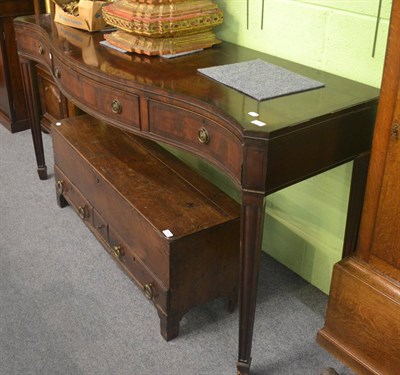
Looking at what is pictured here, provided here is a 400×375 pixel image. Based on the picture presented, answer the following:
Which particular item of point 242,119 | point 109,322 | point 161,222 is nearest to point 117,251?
point 109,322

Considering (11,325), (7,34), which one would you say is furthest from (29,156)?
(11,325)

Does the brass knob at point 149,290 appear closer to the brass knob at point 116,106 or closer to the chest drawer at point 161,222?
the chest drawer at point 161,222

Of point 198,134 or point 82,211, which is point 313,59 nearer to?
point 198,134

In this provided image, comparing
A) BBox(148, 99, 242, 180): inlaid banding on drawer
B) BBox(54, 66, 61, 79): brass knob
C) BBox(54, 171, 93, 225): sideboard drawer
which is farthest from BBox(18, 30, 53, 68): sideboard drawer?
BBox(148, 99, 242, 180): inlaid banding on drawer

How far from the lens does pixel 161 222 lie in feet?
6.01

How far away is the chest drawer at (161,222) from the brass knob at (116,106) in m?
0.33

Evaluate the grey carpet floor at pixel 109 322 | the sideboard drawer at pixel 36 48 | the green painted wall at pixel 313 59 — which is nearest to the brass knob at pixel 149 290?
the grey carpet floor at pixel 109 322

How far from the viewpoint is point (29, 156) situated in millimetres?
3426

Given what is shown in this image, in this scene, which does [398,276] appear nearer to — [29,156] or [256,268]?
[256,268]

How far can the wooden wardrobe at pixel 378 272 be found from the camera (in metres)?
1.46

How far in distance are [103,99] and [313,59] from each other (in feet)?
2.59

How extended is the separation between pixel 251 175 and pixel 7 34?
8.72 ft

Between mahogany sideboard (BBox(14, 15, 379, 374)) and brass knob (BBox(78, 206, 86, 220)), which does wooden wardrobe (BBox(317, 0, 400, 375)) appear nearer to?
mahogany sideboard (BBox(14, 15, 379, 374))

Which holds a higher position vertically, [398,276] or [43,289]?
[398,276]
